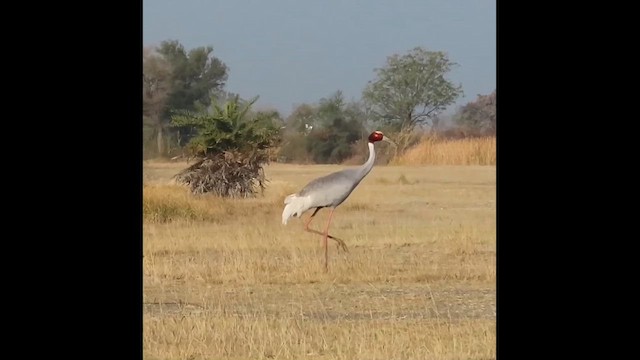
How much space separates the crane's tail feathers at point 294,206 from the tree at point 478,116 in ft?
2.82

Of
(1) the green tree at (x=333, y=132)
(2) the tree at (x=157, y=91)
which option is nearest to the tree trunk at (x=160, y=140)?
(2) the tree at (x=157, y=91)

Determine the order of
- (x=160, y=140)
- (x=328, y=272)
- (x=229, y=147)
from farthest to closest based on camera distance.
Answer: (x=229, y=147) < (x=160, y=140) < (x=328, y=272)

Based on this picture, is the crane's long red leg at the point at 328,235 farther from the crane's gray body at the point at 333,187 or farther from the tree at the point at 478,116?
the tree at the point at 478,116

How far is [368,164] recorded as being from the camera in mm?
4020

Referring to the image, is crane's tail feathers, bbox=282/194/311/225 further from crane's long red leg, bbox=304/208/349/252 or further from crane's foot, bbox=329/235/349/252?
crane's foot, bbox=329/235/349/252

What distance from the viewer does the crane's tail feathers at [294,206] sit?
410cm

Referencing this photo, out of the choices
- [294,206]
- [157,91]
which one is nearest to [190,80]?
[157,91]

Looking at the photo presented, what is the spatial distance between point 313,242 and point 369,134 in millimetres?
578

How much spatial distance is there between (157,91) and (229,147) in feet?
1.58

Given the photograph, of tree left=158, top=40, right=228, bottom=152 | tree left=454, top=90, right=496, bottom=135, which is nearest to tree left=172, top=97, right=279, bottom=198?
tree left=158, top=40, right=228, bottom=152

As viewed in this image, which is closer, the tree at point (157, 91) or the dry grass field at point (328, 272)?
the dry grass field at point (328, 272)

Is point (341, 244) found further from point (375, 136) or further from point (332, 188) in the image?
point (375, 136)
